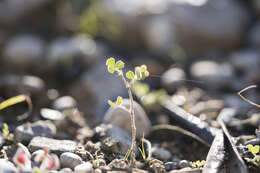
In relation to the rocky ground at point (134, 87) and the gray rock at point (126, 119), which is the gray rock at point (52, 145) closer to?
the rocky ground at point (134, 87)

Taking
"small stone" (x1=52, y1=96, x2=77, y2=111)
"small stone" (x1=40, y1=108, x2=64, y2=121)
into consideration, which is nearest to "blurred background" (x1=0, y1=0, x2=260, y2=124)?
"small stone" (x1=52, y1=96, x2=77, y2=111)

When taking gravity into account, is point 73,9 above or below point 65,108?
above

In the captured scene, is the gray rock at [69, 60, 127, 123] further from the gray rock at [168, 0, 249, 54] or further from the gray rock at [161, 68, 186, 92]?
the gray rock at [168, 0, 249, 54]

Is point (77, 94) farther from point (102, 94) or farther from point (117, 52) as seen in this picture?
point (117, 52)

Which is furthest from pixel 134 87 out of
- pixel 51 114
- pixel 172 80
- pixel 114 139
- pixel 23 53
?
pixel 23 53

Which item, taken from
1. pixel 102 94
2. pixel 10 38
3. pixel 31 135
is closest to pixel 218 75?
pixel 102 94

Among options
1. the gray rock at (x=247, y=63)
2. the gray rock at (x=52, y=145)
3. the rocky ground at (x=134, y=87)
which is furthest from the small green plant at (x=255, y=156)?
the gray rock at (x=247, y=63)

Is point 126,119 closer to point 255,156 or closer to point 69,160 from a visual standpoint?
point 69,160
